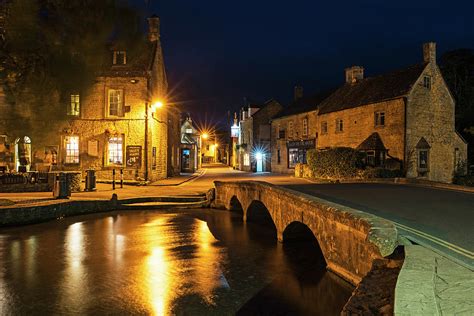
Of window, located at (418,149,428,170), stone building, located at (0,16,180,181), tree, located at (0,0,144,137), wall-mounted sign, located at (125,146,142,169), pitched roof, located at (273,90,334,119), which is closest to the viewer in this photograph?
tree, located at (0,0,144,137)

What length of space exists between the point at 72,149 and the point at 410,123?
22640mm

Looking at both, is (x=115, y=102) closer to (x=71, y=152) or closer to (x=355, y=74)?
(x=71, y=152)

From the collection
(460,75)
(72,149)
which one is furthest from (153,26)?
(460,75)

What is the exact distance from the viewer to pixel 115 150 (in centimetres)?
2591

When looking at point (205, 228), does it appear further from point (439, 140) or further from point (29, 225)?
point (439, 140)

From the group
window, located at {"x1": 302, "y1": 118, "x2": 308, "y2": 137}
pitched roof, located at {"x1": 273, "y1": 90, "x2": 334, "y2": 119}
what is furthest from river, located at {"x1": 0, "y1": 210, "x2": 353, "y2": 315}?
pitched roof, located at {"x1": 273, "y1": 90, "x2": 334, "y2": 119}

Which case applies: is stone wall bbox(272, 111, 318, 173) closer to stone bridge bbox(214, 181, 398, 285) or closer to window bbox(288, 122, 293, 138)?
window bbox(288, 122, 293, 138)

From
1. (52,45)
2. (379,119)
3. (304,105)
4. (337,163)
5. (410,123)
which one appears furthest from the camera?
(304,105)

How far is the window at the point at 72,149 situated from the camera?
84.7ft

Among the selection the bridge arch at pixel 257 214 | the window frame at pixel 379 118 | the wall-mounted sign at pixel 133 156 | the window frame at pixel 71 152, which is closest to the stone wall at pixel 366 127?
the window frame at pixel 379 118

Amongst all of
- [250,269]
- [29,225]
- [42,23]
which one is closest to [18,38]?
[42,23]

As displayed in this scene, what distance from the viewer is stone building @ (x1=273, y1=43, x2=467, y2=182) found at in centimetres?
2672

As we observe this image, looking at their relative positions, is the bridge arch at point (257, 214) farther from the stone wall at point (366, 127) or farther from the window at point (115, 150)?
the stone wall at point (366, 127)

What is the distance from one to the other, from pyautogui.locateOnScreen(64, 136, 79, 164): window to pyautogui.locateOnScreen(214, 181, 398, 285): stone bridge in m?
16.7
